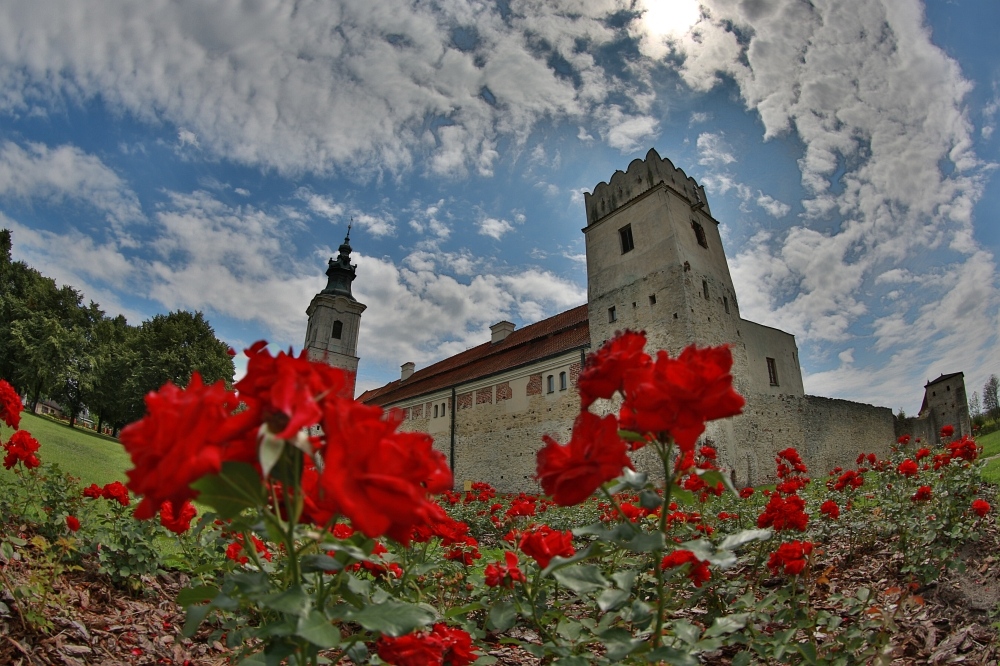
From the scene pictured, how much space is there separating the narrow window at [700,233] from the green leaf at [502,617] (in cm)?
1757

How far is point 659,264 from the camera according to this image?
15.9 m

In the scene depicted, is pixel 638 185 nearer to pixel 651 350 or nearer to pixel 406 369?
pixel 651 350

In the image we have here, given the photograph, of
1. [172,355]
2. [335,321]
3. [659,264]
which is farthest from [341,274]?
[659,264]

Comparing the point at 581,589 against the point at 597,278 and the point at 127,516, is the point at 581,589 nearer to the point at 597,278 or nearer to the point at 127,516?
the point at 127,516

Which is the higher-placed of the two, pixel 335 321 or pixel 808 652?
pixel 335 321

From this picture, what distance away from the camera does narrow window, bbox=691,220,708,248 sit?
17.2 m

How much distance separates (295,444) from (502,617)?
3.74ft

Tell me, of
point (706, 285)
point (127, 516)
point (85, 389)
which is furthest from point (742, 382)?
point (85, 389)

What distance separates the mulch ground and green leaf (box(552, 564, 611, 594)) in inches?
43.8

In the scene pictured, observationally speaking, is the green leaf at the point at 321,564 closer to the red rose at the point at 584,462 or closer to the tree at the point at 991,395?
the red rose at the point at 584,462

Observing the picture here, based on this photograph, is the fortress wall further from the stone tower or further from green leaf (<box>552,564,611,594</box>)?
green leaf (<box>552,564,611,594</box>)

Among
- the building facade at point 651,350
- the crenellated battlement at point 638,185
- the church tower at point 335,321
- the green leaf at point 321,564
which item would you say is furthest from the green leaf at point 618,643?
the church tower at point 335,321

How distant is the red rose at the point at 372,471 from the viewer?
0.71 meters

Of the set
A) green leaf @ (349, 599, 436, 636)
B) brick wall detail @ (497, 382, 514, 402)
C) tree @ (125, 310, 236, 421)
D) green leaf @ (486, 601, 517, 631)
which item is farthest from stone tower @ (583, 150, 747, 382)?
tree @ (125, 310, 236, 421)
